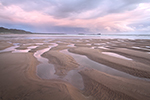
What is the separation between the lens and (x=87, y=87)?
108 inches

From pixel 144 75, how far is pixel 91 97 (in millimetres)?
3206

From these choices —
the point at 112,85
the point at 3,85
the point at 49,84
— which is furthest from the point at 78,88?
the point at 3,85

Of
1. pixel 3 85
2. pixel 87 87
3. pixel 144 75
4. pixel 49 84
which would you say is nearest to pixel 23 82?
pixel 3 85

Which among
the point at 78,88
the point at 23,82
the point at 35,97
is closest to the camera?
the point at 35,97

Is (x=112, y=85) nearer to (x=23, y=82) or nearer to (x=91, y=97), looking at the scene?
(x=91, y=97)

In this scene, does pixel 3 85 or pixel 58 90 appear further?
pixel 3 85

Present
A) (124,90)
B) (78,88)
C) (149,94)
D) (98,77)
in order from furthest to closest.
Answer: (98,77) → (78,88) → (124,90) → (149,94)

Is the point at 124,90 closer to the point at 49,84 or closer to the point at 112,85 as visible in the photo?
the point at 112,85

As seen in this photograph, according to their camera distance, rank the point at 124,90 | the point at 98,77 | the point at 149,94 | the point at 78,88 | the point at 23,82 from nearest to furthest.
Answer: the point at 149,94
the point at 124,90
the point at 78,88
the point at 23,82
the point at 98,77

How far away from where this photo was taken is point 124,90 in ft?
8.32

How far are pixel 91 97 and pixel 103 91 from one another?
21.5 inches

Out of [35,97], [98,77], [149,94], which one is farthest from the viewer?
[98,77]

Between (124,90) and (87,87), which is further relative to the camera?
(87,87)

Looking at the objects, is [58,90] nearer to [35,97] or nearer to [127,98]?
[35,97]
